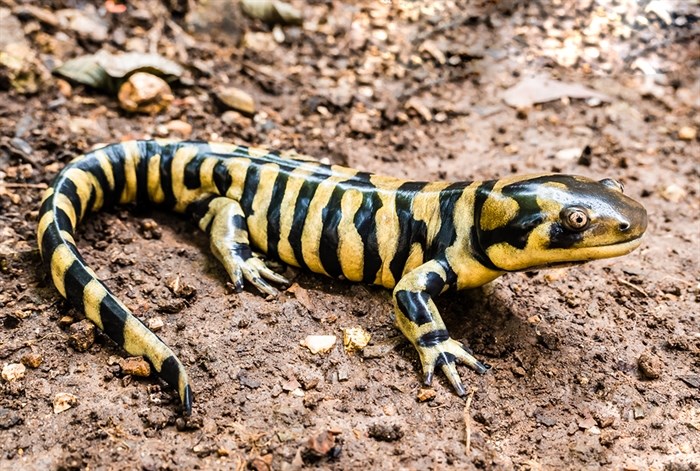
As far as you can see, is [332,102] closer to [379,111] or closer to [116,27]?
[379,111]

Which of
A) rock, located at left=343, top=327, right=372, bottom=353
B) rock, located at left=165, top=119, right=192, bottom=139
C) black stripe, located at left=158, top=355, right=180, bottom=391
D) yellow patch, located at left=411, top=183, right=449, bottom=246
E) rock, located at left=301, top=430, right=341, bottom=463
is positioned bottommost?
rock, located at left=343, top=327, right=372, bottom=353

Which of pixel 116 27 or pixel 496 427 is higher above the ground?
pixel 116 27

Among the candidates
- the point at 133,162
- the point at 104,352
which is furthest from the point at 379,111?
the point at 104,352

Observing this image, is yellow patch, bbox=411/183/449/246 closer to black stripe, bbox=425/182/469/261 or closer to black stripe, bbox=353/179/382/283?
black stripe, bbox=425/182/469/261

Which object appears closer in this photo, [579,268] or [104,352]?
[104,352]

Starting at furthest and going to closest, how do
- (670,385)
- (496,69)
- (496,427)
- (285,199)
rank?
(496,69)
(285,199)
(670,385)
(496,427)

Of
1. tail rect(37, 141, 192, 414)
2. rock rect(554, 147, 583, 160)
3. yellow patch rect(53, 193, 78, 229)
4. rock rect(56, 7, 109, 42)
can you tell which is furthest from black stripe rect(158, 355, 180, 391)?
rock rect(56, 7, 109, 42)
